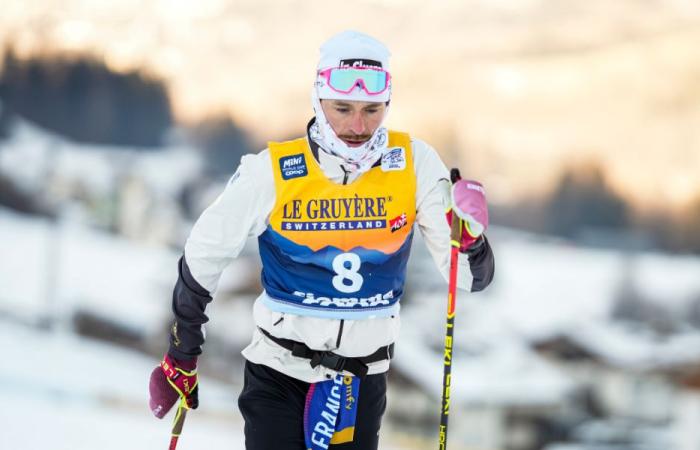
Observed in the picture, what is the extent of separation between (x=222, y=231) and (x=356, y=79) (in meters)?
0.48

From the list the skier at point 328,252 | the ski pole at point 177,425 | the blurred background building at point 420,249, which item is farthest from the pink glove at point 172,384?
the blurred background building at point 420,249

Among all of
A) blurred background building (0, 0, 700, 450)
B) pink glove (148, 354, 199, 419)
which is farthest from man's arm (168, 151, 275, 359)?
blurred background building (0, 0, 700, 450)

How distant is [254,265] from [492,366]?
5.86 meters

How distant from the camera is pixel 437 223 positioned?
2301 mm

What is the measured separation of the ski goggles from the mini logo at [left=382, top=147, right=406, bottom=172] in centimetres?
15

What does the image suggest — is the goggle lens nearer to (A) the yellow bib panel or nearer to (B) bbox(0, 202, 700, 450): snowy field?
Answer: (A) the yellow bib panel

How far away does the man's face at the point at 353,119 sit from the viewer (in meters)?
2.25

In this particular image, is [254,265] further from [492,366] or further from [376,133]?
[376,133]

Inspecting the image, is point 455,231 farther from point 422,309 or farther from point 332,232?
point 422,309

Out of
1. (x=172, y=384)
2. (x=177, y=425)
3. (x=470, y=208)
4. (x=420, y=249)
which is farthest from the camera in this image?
(x=420, y=249)

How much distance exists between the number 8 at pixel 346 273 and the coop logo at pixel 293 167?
0.22 meters

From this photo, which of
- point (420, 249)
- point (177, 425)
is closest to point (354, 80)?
point (177, 425)

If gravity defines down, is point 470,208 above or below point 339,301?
above

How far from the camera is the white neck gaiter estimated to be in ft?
7.33
